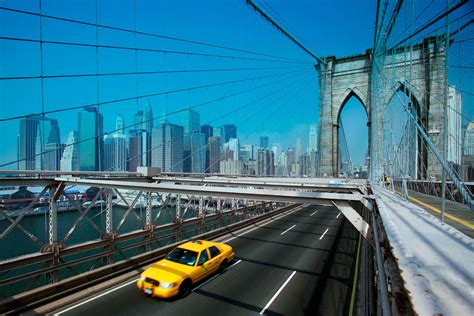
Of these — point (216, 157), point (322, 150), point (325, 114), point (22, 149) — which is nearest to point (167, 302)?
point (22, 149)

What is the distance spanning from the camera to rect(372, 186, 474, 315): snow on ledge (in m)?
1.12

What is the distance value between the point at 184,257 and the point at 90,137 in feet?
23.5

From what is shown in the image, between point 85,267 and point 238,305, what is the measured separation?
1821 centimetres

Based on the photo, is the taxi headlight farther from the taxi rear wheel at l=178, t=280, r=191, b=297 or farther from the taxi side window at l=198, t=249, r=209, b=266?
the taxi side window at l=198, t=249, r=209, b=266

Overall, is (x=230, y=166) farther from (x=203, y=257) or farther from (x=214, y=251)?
(x=203, y=257)

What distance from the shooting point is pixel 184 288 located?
912 cm

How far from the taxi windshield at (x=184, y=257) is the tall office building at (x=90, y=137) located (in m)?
6.00

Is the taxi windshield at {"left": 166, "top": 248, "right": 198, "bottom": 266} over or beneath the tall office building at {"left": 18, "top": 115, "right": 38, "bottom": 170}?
beneath

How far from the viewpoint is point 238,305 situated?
8570 mm

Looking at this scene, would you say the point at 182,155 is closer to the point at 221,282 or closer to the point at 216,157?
the point at 216,157

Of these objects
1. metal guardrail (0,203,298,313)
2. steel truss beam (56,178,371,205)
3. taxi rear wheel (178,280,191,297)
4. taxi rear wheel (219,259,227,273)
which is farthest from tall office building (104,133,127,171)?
taxi rear wheel (178,280,191,297)

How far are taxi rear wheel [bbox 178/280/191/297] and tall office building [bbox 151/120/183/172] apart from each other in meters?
12.8

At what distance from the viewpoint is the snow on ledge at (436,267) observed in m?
1.12

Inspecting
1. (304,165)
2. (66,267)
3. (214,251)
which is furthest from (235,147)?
(304,165)
